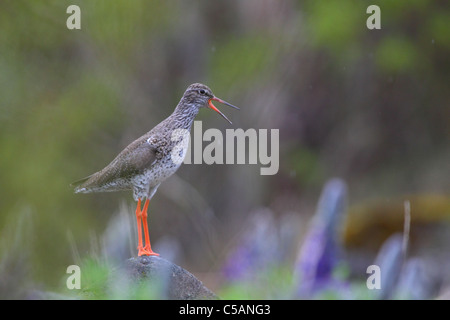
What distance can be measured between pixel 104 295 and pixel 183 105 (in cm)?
137

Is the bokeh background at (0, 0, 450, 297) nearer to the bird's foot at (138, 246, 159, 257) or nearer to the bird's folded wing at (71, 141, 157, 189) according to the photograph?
the bird's foot at (138, 246, 159, 257)

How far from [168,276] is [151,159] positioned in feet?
2.39

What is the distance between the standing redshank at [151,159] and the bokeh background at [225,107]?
9.79 meters

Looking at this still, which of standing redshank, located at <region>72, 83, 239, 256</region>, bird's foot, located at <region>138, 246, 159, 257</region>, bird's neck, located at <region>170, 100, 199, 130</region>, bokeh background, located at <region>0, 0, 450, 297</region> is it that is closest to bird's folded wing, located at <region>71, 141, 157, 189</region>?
standing redshank, located at <region>72, 83, 239, 256</region>

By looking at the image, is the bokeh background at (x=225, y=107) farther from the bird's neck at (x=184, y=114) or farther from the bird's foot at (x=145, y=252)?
the bird's neck at (x=184, y=114)

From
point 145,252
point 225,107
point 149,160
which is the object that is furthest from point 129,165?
point 225,107

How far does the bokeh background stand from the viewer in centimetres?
1634

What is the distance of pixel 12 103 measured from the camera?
17141 millimetres

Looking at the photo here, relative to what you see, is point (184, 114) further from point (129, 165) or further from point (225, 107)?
point (225, 107)

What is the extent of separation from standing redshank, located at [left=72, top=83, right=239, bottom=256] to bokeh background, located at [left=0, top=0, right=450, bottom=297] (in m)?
9.79

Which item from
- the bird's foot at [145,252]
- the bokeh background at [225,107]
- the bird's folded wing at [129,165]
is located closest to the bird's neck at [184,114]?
the bird's folded wing at [129,165]

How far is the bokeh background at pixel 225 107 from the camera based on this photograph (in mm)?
16344

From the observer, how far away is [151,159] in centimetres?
474
